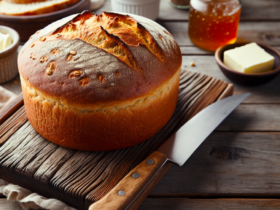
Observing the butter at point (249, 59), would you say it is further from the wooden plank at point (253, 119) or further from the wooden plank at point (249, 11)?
the wooden plank at point (249, 11)

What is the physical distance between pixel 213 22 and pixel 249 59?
33 centimetres

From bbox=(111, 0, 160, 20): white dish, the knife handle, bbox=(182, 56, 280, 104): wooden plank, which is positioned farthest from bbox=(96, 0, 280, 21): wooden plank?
the knife handle

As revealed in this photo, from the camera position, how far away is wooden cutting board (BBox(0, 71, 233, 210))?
1053mm

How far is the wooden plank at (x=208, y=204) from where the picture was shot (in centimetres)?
108

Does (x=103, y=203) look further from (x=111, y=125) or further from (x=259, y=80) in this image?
(x=259, y=80)

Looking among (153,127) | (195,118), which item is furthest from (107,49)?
(195,118)

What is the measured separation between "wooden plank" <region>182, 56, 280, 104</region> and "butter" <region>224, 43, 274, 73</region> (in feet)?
0.30

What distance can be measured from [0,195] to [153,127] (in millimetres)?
584

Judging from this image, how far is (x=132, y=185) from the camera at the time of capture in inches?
39.1

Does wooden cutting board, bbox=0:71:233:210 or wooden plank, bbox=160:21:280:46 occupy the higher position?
wooden cutting board, bbox=0:71:233:210

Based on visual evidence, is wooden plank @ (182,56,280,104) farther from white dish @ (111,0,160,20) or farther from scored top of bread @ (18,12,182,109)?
scored top of bread @ (18,12,182,109)

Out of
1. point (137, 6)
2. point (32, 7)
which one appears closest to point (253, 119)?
point (137, 6)

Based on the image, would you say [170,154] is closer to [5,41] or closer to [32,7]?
[5,41]

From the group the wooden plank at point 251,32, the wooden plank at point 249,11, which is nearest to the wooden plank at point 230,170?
the wooden plank at point 251,32
